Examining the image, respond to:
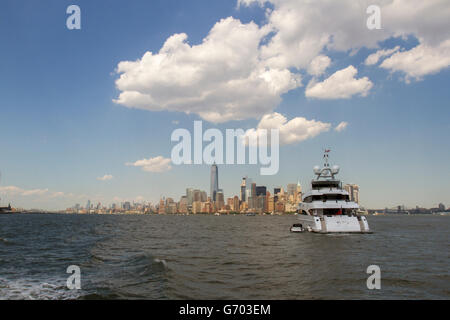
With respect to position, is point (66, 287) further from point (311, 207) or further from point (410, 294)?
Answer: point (311, 207)

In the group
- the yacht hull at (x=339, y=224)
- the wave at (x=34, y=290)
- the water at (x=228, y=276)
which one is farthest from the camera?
the yacht hull at (x=339, y=224)

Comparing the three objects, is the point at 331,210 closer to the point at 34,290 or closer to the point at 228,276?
the point at 228,276

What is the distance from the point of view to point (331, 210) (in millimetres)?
55062

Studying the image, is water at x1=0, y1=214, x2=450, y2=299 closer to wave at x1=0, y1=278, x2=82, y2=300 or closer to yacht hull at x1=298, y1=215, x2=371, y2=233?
wave at x1=0, y1=278, x2=82, y2=300

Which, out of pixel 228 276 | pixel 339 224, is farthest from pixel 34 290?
pixel 339 224

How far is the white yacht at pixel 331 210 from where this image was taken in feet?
163

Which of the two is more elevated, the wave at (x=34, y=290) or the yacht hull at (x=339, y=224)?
the wave at (x=34, y=290)

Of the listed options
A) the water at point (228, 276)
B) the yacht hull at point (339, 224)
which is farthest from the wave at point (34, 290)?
the yacht hull at point (339, 224)

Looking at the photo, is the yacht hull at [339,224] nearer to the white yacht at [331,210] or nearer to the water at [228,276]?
the white yacht at [331,210]

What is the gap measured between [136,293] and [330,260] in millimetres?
17610

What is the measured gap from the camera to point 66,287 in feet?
56.5

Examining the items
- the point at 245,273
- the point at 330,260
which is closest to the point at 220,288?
the point at 245,273

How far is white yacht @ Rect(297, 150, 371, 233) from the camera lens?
49625 mm

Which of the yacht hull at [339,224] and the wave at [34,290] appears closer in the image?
the wave at [34,290]
